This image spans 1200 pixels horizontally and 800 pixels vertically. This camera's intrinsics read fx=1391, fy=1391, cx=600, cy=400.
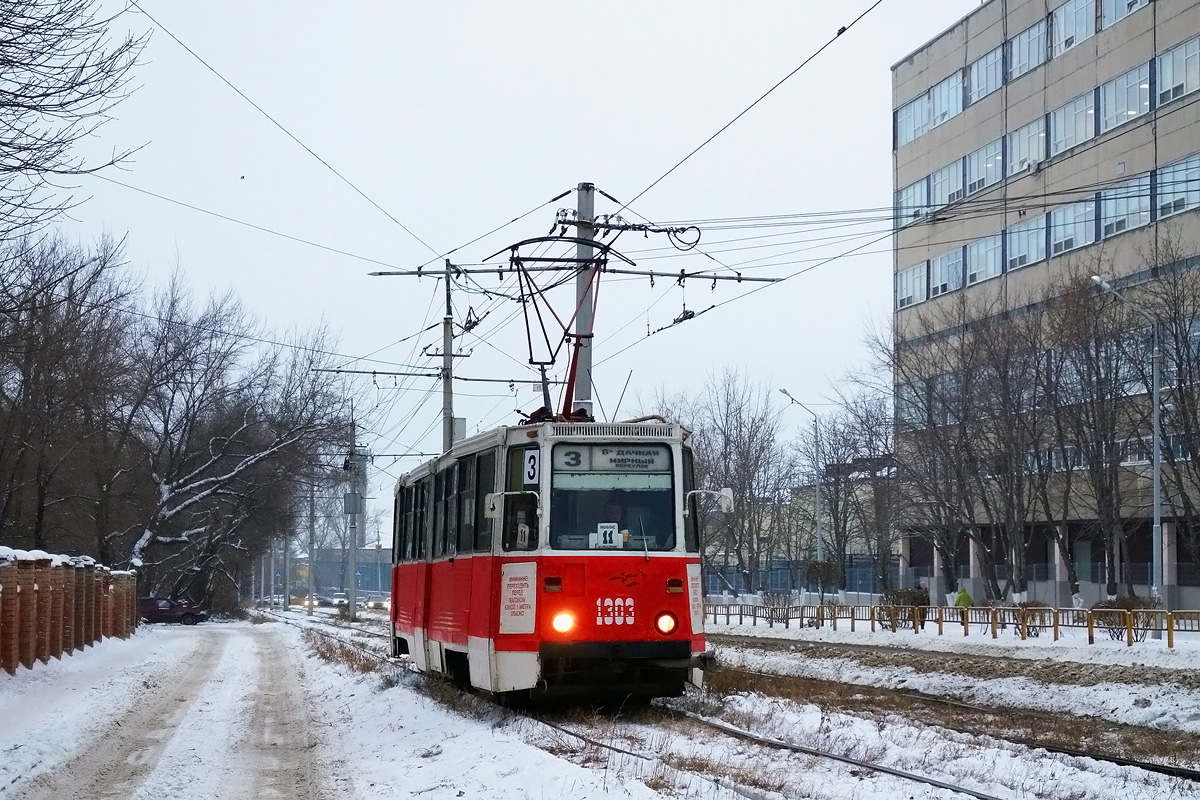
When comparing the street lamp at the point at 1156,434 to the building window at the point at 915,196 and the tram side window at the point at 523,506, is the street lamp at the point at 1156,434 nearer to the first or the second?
the tram side window at the point at 523,506

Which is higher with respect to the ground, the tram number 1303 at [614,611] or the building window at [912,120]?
the building window at [912,120]

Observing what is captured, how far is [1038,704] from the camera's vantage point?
20719mm

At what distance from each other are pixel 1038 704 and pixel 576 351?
9.64 m

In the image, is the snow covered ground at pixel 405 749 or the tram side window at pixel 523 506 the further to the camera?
the tram side window at pixel 523 506

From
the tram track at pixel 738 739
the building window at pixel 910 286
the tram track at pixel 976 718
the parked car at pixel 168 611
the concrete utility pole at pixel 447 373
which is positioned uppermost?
the building window at pixel 910 286

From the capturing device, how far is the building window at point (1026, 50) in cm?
5284

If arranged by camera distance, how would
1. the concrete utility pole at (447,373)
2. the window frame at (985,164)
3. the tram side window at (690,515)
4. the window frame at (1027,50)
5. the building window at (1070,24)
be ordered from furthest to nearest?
the window frame at (985,164), the window frame at (1027,50), the building window at (1070,24), the concrete utility pole at (447,373), the tram side window at (690,515)

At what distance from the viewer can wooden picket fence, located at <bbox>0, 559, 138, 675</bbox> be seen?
70.1 feet

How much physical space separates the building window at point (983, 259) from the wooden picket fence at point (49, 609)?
34.7m

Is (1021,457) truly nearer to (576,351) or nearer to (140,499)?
(576,351)

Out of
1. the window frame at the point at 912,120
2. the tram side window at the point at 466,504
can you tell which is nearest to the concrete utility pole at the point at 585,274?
the tram side window at the point at 466,504

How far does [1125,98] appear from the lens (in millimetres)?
47969

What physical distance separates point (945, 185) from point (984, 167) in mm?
3123

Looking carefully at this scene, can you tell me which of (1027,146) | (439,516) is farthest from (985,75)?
(439,516)
